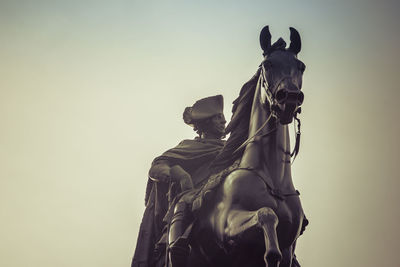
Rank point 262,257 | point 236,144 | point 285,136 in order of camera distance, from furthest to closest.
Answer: point 236,144, point 285,136, point 262,257

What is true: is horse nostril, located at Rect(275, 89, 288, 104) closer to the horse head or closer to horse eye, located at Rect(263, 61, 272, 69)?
the horse head

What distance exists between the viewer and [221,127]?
1012 centimetres

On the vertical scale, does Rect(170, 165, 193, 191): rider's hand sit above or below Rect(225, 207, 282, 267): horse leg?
above

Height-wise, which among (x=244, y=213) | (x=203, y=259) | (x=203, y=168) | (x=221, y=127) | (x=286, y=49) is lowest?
(x=203, y=259)

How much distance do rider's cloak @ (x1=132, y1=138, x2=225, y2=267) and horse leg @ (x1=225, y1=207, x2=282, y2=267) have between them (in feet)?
6.76

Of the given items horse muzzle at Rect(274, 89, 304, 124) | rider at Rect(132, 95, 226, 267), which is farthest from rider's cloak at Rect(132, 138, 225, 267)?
horse muzzle at Rect(274, 89, 304, 124)

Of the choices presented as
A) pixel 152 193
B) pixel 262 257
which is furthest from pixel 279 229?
pixel 152 193

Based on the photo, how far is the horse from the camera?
21.8 feet

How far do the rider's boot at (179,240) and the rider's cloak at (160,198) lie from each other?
123cm

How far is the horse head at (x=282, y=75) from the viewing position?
262 inches

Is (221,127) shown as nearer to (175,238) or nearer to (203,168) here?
(203,168)

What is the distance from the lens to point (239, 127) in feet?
26.5

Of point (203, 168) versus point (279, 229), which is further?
point (203, 168)

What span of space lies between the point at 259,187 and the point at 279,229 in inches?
22.0
